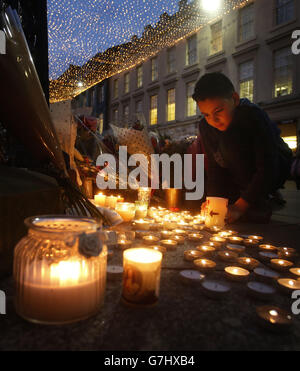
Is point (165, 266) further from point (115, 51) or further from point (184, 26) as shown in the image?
point (184, 26)

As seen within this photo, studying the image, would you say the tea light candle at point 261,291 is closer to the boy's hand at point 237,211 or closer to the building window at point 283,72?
the boy's hand at point 237,211

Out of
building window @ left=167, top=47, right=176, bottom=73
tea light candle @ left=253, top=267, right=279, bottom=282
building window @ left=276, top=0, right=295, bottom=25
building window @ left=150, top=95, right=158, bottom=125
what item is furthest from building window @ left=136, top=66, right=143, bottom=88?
tea light candle @ left=253, top=267, right=279, bottom=282

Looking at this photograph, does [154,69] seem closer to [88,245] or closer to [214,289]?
[214,289]

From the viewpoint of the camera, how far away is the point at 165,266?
1192mm

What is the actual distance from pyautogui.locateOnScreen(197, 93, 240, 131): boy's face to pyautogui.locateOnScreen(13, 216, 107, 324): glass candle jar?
88.0 inches

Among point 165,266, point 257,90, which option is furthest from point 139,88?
point 165,266

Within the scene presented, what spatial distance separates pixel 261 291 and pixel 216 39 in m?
16.9

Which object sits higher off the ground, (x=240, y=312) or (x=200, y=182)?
(x=200, y=182)

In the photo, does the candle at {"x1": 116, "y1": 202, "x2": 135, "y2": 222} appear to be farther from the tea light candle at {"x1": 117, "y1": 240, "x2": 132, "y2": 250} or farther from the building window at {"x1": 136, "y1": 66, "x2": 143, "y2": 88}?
the building window at {"x1": 136, "y1": 66, "x2": 143, "y2": 88}

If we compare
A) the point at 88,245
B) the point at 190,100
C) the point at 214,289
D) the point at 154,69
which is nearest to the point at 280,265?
the point at 214,289

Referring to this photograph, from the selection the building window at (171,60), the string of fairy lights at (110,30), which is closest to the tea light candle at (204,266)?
the string of fairy lights at (110,30)

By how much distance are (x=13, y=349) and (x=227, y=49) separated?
16468mm

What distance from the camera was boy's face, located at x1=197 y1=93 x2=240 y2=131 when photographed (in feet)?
8.39

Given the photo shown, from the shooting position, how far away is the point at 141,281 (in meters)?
0.77
